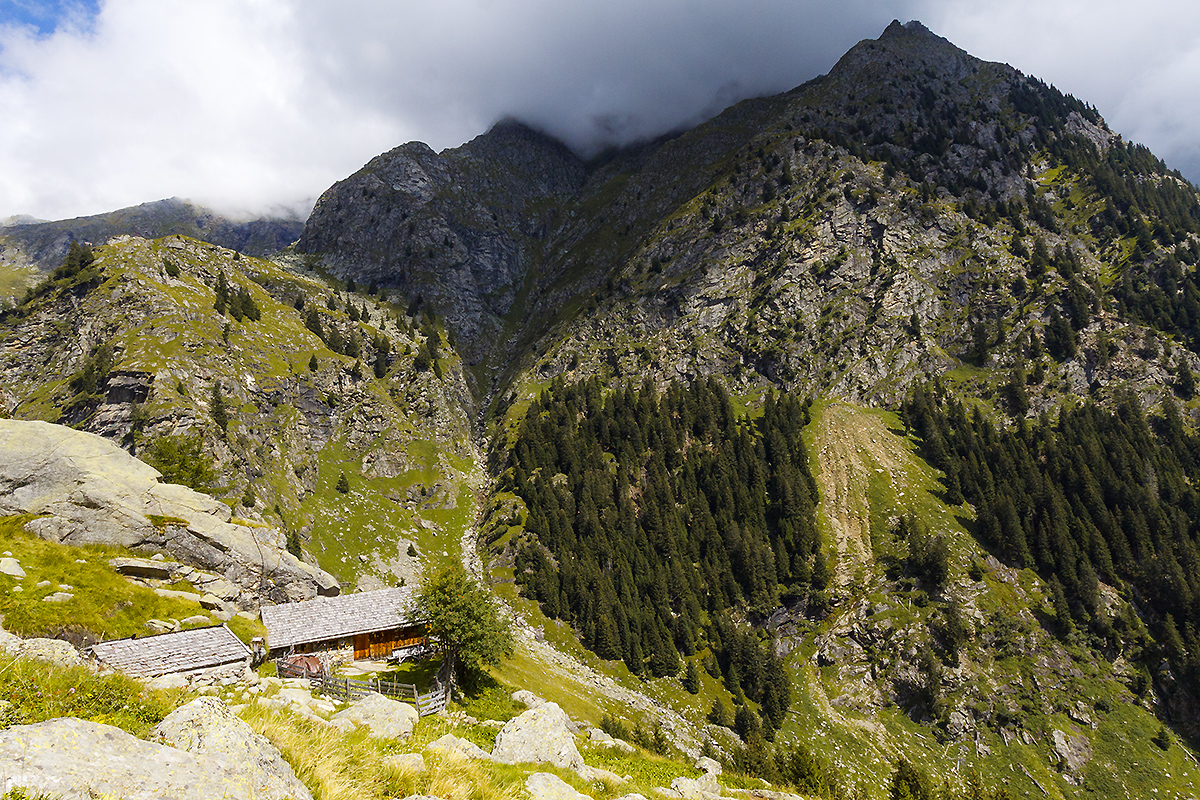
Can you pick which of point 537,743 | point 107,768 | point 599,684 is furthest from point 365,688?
point 599,684

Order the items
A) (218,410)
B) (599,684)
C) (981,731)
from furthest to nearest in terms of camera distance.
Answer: (218,410), (599,684), (981,731)

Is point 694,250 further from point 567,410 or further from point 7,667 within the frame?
point 7,667

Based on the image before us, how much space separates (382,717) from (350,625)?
2951 cm

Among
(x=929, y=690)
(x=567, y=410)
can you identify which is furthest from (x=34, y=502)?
(x=567, y=410)

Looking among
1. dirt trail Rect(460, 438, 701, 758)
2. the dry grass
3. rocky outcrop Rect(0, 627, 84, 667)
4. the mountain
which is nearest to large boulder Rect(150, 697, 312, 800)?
the dry grass

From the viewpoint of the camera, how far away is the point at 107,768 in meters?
5.09

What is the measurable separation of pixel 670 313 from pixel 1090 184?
480ft

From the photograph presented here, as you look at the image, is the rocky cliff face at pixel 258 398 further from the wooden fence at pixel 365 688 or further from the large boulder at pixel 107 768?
the large boulder at pixel 107 768

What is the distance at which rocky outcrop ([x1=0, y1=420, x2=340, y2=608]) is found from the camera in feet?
119

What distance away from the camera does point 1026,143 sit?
19775 cm

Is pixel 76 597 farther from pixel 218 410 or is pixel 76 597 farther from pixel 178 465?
pixel 218 410

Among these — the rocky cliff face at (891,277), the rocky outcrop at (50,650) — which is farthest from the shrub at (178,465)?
the rocky cliff face at (891,277)

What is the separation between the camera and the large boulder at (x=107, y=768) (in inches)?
179

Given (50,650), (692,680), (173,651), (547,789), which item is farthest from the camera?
(692,680)
